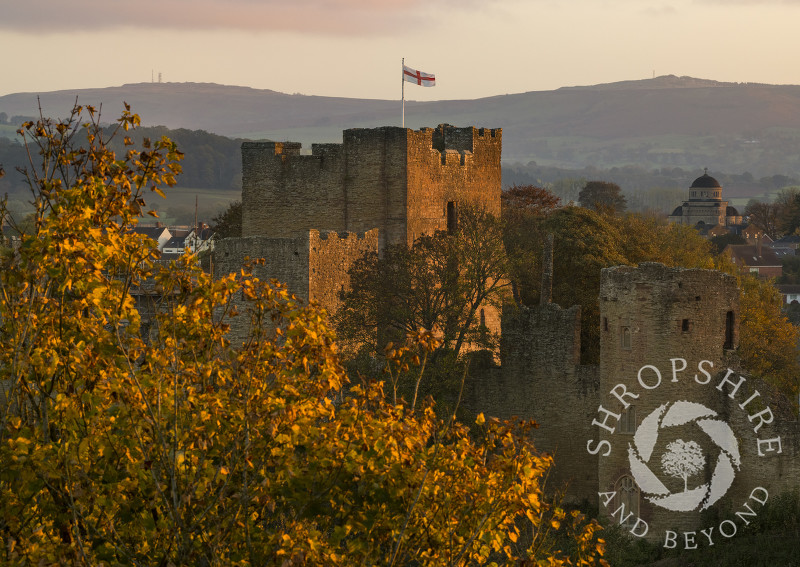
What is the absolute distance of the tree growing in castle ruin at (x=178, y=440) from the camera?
1378 centimetres

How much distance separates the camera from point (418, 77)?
49844 mm

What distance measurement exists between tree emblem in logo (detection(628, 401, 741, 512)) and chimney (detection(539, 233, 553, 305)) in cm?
894

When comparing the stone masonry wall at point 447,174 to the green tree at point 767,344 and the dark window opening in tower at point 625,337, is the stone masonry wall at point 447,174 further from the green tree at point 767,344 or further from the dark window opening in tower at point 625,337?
the dark window opening in tower at point 625,337

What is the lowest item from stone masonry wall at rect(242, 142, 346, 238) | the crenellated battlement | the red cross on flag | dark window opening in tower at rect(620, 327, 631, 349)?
dark window opening in tower at rect(620, 327, 631, 349)

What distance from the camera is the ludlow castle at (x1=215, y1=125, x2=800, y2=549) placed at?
1300 inches

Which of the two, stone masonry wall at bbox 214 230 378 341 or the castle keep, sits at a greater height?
the castle keep

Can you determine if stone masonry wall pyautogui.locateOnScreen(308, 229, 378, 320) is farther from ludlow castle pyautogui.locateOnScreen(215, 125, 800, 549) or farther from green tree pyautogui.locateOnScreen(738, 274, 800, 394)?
green tree pyautogui.locateOnScreen(738, 274, 800, 394)

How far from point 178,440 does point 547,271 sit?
94.8 ft

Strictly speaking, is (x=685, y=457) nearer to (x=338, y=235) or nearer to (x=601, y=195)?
(x=338, y=235)

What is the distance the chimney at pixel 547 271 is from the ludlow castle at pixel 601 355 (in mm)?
3604

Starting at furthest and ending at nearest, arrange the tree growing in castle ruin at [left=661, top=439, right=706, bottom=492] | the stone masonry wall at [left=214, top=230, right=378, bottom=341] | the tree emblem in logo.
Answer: the stone masonry wall at [left=214, top=230, right=378, bottom=341] → the tree growing in castle ruin at [left=661, top=439, right=706, bottom=492] → the tree emblem in logo

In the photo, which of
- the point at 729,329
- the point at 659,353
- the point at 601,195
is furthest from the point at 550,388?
the point at 601,195

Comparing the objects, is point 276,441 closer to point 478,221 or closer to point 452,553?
point 452,553

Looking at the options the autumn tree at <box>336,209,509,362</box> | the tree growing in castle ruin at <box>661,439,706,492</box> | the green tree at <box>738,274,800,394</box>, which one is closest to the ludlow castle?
the tree growing in castle ruin at <box>661,439,706,492</box>
